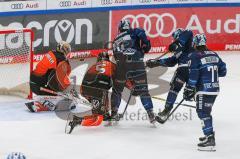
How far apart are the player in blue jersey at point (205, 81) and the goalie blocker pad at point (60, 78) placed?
258cm

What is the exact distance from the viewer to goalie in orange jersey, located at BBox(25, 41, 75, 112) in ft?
32.9

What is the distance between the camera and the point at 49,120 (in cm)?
967

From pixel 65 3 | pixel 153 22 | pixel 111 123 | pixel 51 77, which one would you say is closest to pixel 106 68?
pixel 111 123

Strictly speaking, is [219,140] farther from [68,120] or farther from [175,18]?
[175,18]

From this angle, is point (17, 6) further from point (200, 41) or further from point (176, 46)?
point (200, 41)

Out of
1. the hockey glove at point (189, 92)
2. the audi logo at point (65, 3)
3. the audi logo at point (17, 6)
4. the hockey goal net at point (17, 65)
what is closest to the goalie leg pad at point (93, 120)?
the hockey glove at point (189, 92)

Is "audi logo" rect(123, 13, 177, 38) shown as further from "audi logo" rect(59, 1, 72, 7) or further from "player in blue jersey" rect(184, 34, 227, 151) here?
"player in blue jersey" rect(184, 34, 227, 151)

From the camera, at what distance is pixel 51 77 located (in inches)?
398

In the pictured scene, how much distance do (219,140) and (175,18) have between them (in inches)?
252

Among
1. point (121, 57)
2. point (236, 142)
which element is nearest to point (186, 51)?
point (121, 57)

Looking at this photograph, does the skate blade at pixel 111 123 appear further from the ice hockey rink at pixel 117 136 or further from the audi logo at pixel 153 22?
the audi logo at pixel 153 22

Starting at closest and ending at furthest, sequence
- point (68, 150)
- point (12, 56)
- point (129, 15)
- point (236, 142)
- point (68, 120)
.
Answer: point (68, 150) < point (236, 142) < point (68, 120) < point (12, 56) < point (129, 15)

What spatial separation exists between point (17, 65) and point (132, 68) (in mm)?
2639

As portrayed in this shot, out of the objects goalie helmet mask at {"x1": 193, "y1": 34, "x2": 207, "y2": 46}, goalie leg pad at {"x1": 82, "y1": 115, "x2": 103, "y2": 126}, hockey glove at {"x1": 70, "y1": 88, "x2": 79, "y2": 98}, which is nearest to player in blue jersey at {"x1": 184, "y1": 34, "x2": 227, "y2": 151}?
goalie helmet mask at {"x1": 193, "y1": 34, "x2": 207, "y2": 46}
